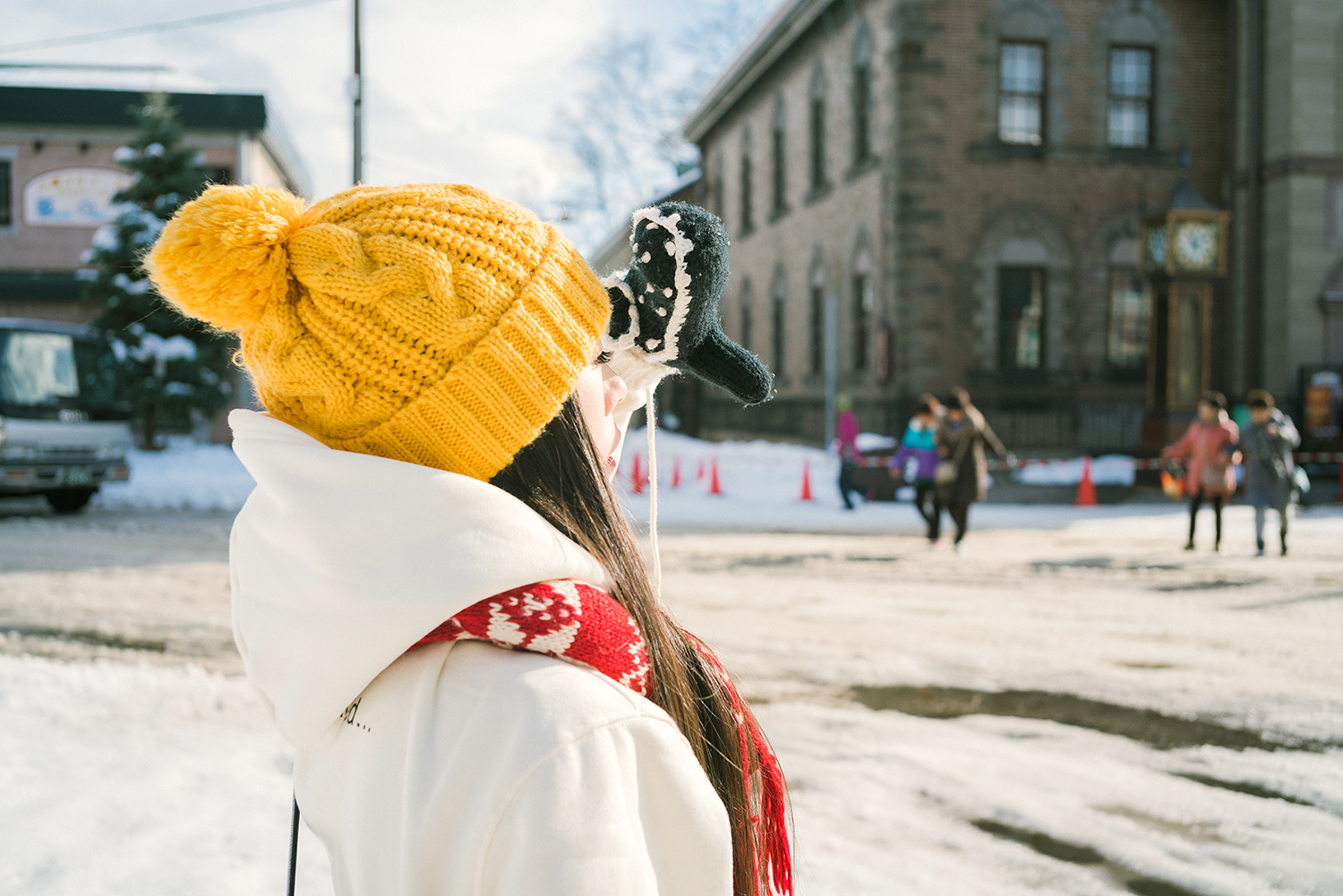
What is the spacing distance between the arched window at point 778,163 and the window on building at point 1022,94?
6807mm

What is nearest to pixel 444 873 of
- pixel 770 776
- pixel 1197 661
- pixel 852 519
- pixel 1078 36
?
pixel 770 776

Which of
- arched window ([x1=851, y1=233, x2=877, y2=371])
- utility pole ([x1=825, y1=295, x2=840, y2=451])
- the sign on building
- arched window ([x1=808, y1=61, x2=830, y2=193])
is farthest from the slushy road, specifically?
the sign on building

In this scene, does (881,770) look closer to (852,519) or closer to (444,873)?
(444,873)

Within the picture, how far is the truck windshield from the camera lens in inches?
549

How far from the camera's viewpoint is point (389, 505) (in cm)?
111

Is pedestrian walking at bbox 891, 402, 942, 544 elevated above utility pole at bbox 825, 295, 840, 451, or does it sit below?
below

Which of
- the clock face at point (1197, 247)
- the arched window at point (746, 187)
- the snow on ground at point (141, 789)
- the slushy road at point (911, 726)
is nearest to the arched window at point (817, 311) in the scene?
the arched window at point (746, 187)

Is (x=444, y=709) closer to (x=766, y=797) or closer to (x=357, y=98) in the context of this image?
(x=766, y=797)

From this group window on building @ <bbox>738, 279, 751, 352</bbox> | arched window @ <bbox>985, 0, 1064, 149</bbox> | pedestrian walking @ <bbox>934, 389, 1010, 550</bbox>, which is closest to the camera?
pedestrian walking @ <bbox>934, 389, 1010, 550</bbox>

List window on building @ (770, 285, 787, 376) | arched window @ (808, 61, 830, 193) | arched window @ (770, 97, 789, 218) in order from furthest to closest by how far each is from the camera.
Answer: window on building @ (770, 285, 787, 376), arched window @ (770, 97, 789, 218), arched window @ (808, 61, 830, 193)

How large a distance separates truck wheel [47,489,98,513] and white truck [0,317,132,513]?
1 cm

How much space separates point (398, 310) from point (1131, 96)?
73.9ft

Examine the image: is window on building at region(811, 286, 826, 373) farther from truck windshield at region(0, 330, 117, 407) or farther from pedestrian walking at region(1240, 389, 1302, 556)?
truck windshield at region(0, 330, 117, 407)

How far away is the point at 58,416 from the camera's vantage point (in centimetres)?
1398
